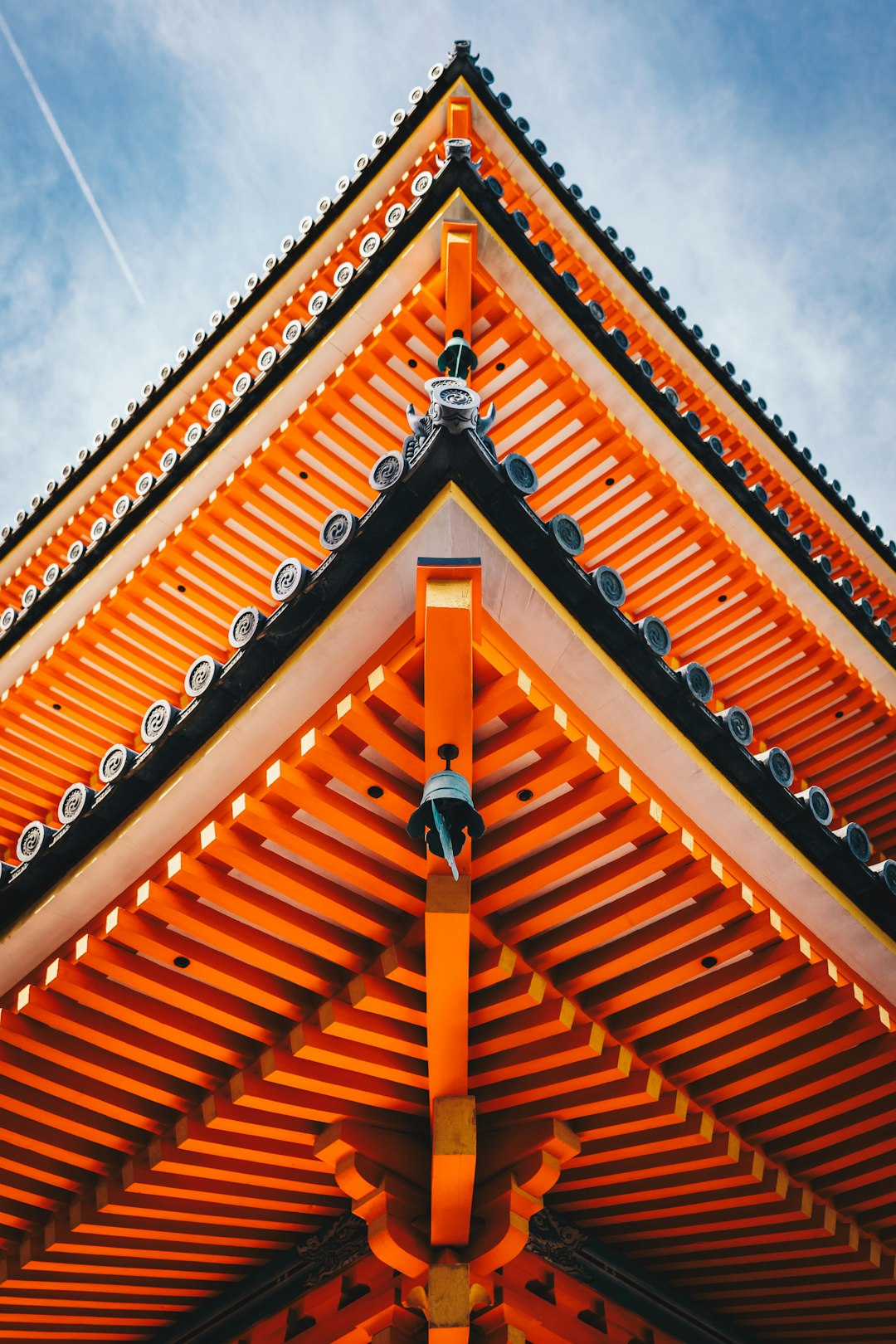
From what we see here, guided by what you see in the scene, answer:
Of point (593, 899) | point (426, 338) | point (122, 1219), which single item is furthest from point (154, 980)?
point (426, 338)

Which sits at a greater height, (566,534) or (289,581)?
(566,534)

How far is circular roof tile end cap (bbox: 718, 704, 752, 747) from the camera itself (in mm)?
4270

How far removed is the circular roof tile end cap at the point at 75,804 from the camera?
13.6ft

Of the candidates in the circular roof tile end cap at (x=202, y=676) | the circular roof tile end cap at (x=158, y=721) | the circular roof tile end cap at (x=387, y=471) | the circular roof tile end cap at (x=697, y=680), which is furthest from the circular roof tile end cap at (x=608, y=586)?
the circular roof tile end cap at (x=158, y=721)

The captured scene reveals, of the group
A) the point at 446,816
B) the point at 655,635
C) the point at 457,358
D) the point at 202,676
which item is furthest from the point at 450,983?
the point at 457,358

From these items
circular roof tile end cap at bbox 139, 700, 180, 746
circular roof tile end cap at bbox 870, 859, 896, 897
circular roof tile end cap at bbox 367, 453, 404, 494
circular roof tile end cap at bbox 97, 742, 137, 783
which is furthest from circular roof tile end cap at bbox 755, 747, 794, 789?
circular roof tile end cap at bbox 97, 742, 137, 783

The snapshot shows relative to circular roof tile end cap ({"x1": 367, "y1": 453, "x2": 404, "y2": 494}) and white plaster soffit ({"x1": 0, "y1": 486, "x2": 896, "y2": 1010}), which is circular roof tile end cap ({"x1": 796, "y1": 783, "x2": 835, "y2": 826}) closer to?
white plaster soffit ({"x1": 0, "y1": 486, "x2": 896, "y2": 1010})

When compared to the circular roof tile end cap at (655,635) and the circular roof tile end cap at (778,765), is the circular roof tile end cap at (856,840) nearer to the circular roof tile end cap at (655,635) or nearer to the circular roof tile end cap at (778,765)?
the circular roof tile end cap at (778,765)

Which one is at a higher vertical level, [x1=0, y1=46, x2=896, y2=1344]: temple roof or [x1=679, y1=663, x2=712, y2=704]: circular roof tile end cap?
[x1=679, y1=663, x2=712, y2=704]: circular roof tile end cap

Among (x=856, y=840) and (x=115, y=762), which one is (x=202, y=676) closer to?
(x=115, y=762)

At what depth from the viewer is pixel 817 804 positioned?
449 cm

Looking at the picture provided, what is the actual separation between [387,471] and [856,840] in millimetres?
2884

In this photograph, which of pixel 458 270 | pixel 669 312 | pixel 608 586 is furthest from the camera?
pixel 669 312

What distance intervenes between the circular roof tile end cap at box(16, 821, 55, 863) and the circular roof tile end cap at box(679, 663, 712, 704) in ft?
9.69
